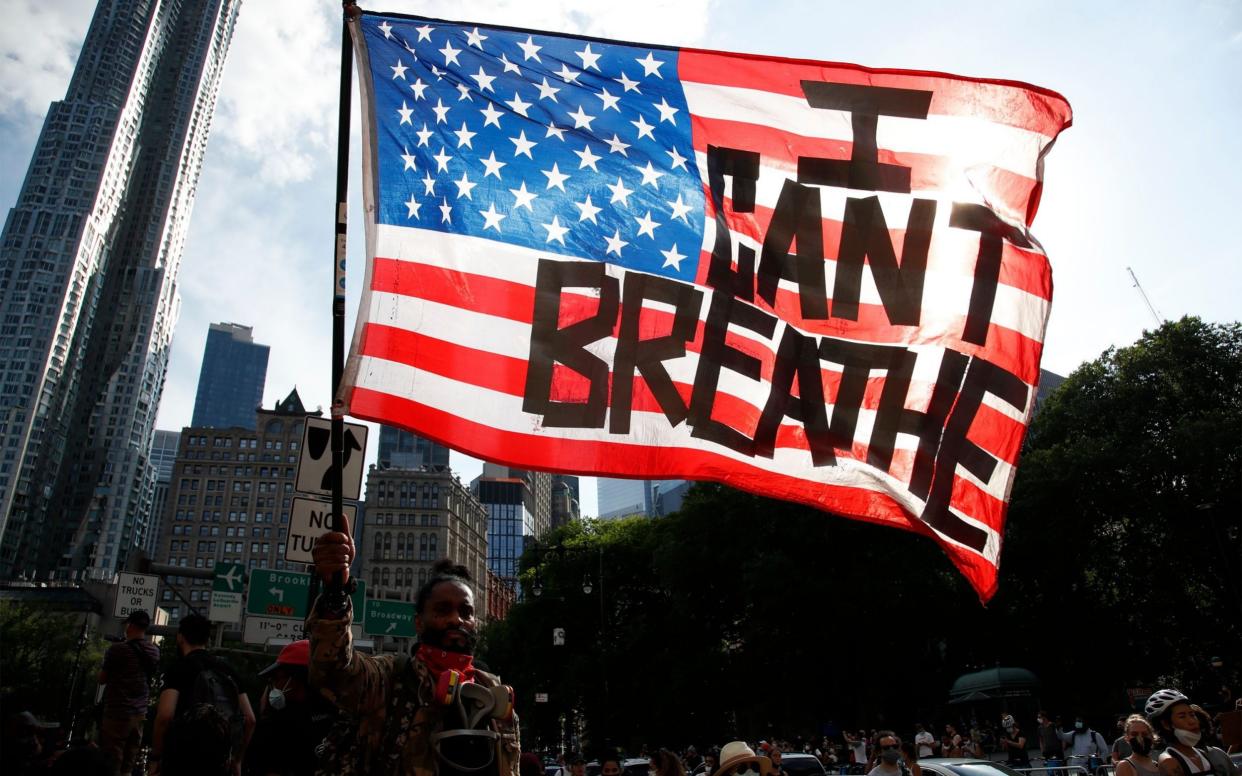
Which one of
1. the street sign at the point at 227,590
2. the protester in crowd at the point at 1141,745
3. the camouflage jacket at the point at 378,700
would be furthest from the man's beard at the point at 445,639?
the street sign at the point at 227,590

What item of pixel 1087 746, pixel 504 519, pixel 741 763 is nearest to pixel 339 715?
pixel 741 763

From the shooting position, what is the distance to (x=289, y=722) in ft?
14.1

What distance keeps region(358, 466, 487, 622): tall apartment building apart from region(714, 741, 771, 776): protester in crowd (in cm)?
11865

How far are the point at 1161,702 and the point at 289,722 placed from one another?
5.63m

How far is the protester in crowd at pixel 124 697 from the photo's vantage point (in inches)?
215

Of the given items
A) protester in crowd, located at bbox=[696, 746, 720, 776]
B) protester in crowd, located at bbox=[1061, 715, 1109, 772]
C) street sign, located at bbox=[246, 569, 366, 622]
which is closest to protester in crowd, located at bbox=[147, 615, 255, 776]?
protester in crowd, located at bbox=[696, 746, 720, 776]

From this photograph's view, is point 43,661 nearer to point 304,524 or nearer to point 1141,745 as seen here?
point 304,524

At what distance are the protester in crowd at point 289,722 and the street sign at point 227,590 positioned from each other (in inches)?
488

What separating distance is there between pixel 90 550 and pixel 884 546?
185041mm

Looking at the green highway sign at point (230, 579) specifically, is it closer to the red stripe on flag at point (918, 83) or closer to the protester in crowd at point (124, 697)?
the protester in crowd at point (124, 697)

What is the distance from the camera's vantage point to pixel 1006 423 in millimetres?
6383

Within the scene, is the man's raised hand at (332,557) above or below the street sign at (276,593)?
below

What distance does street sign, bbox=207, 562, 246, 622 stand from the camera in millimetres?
15711

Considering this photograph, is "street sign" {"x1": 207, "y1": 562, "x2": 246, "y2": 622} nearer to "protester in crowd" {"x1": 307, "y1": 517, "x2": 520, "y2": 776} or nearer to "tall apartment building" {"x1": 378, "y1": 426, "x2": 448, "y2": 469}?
"protester in crowd" {"x1": 307, "y1": 517, "x2": 520, "y2": 776}
